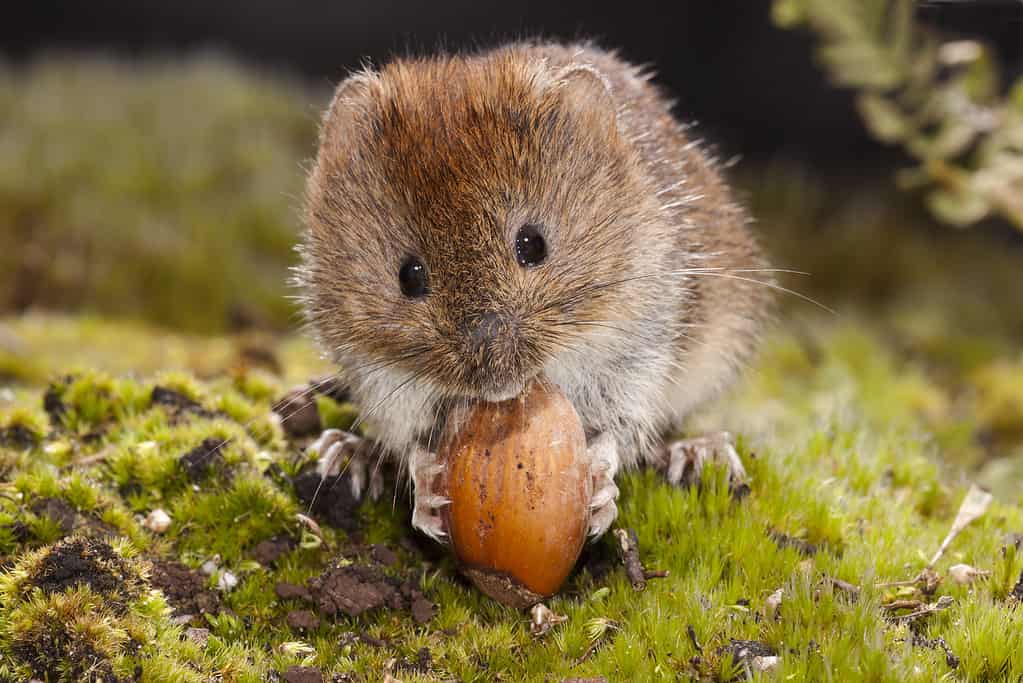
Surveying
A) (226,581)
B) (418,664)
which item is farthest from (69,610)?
(418,664)

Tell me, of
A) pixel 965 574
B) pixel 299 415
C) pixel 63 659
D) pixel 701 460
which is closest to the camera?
pixel 63 659

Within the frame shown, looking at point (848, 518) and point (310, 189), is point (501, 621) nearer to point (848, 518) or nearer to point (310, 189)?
point (848, 518)

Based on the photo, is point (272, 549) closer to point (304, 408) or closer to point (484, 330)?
point (304, 408)

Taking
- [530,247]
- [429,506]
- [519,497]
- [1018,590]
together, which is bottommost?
[1018,590]

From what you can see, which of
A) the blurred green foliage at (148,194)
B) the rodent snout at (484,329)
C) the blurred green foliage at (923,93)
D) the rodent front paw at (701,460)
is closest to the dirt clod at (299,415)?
the rodent snout at (484,329)

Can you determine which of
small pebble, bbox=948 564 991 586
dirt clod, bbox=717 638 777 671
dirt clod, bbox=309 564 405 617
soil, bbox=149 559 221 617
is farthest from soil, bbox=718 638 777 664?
soil, bbox=149 559 221 617

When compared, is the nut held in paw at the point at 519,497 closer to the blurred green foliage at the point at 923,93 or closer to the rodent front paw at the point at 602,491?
the rodent front paw at the point at 602,491
